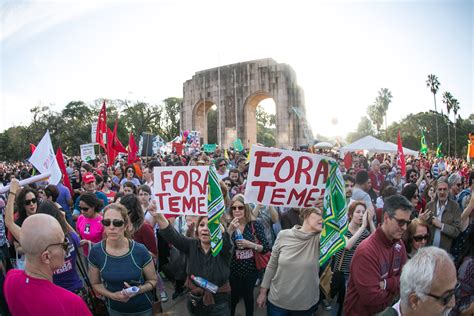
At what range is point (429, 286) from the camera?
1712mm

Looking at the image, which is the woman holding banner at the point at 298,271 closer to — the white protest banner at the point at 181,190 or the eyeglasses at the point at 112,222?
the white protest banner at the point at 181,190

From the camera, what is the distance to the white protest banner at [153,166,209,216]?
3758 mm

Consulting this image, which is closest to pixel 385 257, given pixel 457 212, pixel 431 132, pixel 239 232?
pixel 239 232

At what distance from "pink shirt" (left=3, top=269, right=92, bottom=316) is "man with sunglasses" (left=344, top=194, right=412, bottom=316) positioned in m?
1.96

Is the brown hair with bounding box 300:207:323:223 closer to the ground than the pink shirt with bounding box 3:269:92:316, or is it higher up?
higher up

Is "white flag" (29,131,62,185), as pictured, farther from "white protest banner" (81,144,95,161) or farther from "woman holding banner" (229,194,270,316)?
"white protest banner" (81,144,95,161)

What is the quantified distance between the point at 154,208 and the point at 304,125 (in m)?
25.5

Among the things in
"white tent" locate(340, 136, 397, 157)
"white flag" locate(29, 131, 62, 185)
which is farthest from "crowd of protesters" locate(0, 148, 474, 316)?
"white tent" locate(340, 136, 397, 157)

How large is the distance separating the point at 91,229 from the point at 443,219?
4803mm

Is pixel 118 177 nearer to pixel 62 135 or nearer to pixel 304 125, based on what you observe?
pixel 304 125

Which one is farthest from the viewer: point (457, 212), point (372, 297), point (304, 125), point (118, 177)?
point (304, 125)

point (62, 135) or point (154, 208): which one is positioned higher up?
point (62, 135)

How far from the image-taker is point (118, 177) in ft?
32.4

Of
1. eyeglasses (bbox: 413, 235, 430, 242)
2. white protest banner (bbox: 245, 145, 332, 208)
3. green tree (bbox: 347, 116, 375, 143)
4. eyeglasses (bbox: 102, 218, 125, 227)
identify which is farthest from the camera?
green tree (bbox: 347, 116, 375, 143)
